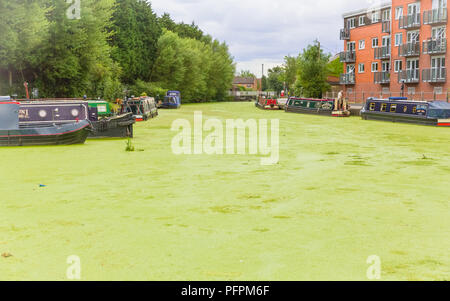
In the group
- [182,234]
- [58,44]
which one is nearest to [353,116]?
[58,44]

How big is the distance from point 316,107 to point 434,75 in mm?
9836

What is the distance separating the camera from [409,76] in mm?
43656

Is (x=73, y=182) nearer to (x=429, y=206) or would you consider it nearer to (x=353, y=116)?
(x=429, y=206)

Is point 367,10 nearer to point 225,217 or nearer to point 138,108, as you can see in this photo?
point 138,108

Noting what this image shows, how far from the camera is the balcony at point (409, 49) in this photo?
42812 mm

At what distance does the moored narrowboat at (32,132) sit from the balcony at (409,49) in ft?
108

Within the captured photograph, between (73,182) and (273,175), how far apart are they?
462cm

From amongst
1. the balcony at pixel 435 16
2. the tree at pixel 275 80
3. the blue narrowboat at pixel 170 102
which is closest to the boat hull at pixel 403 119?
the balcony at pixel 435 16

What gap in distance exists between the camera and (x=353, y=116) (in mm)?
39906

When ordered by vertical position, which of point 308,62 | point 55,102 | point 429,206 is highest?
point 308,62

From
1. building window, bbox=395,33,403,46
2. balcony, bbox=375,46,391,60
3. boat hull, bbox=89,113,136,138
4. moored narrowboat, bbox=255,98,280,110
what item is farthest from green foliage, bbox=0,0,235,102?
building window, bbox=395,33,403,46

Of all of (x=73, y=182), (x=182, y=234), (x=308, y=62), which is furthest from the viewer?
(x=308, y=62)

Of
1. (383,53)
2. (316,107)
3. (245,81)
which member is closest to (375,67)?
(383,53)

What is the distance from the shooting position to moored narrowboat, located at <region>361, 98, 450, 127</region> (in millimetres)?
28828
